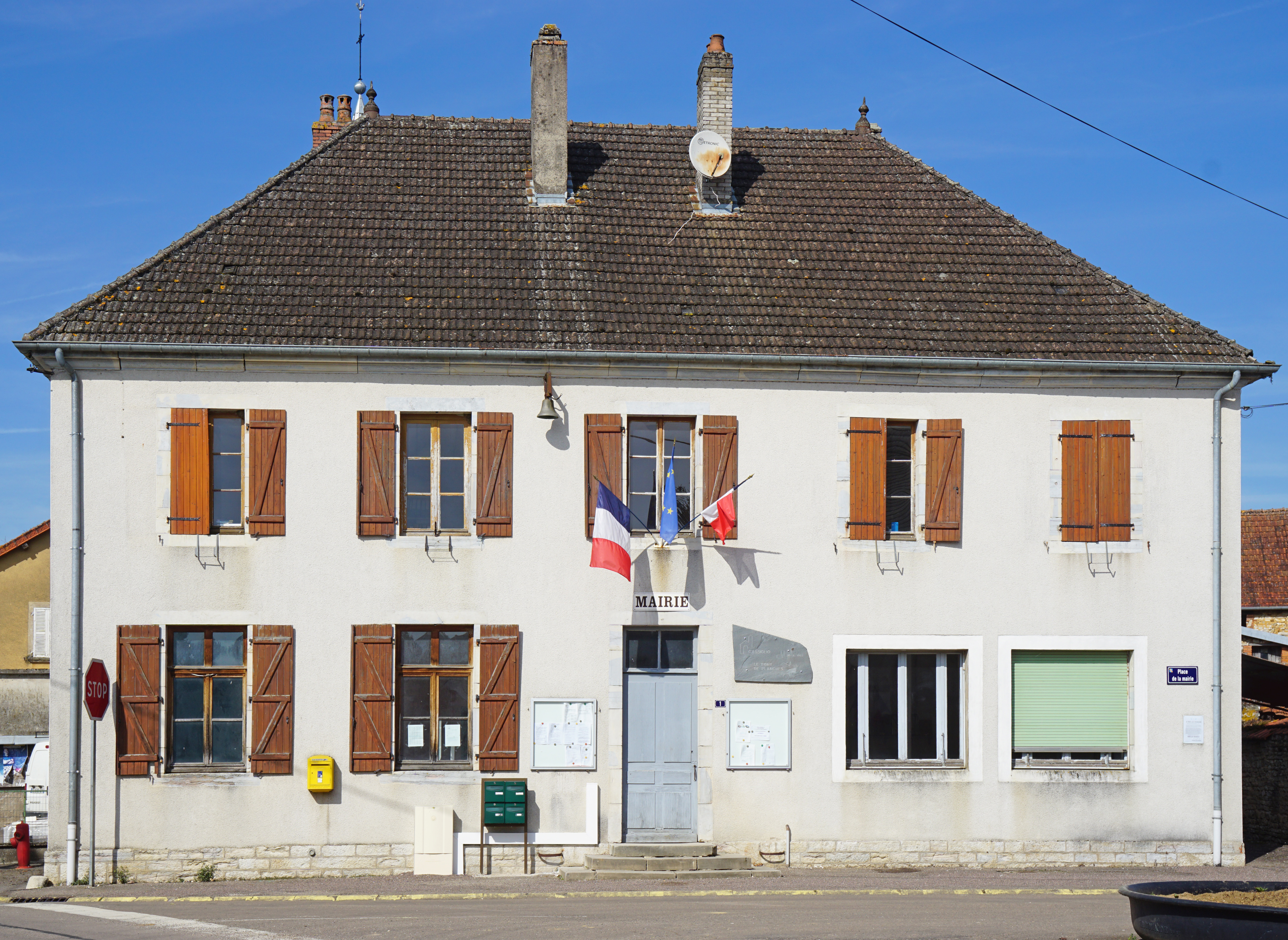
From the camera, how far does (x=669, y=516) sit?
15.1 m

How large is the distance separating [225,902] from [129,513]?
14.3ft

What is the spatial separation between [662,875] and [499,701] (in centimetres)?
260

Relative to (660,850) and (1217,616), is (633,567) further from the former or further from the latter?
(1217,616)

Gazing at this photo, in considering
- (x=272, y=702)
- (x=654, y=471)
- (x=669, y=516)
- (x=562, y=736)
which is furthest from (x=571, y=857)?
(x=654, y=471)

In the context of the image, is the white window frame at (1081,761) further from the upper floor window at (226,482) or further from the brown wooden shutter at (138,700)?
the brown wooden shutter at (138,700)

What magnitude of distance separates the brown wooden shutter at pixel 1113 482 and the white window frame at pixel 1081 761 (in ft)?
4.04

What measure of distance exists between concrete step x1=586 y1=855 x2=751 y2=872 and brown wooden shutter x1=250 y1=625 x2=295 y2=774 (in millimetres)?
3575

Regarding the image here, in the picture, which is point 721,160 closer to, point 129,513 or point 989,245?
point 989,245

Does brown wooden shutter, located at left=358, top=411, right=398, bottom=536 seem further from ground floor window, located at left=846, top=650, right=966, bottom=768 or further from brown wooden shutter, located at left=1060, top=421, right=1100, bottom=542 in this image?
brown wooden shutter, located at left=1060, top=421, right=1100, bottom=542

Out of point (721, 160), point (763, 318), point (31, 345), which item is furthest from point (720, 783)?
point (31, 345)

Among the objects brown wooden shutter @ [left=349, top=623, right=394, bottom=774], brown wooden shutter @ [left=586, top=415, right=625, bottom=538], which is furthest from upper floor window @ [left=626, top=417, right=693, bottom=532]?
brown wooden shutter @ [left=349, top=623, right=394, bottom=774]

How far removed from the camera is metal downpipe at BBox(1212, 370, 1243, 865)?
15.4m

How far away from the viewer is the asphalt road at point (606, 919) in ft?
37.7

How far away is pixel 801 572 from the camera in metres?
15.4
